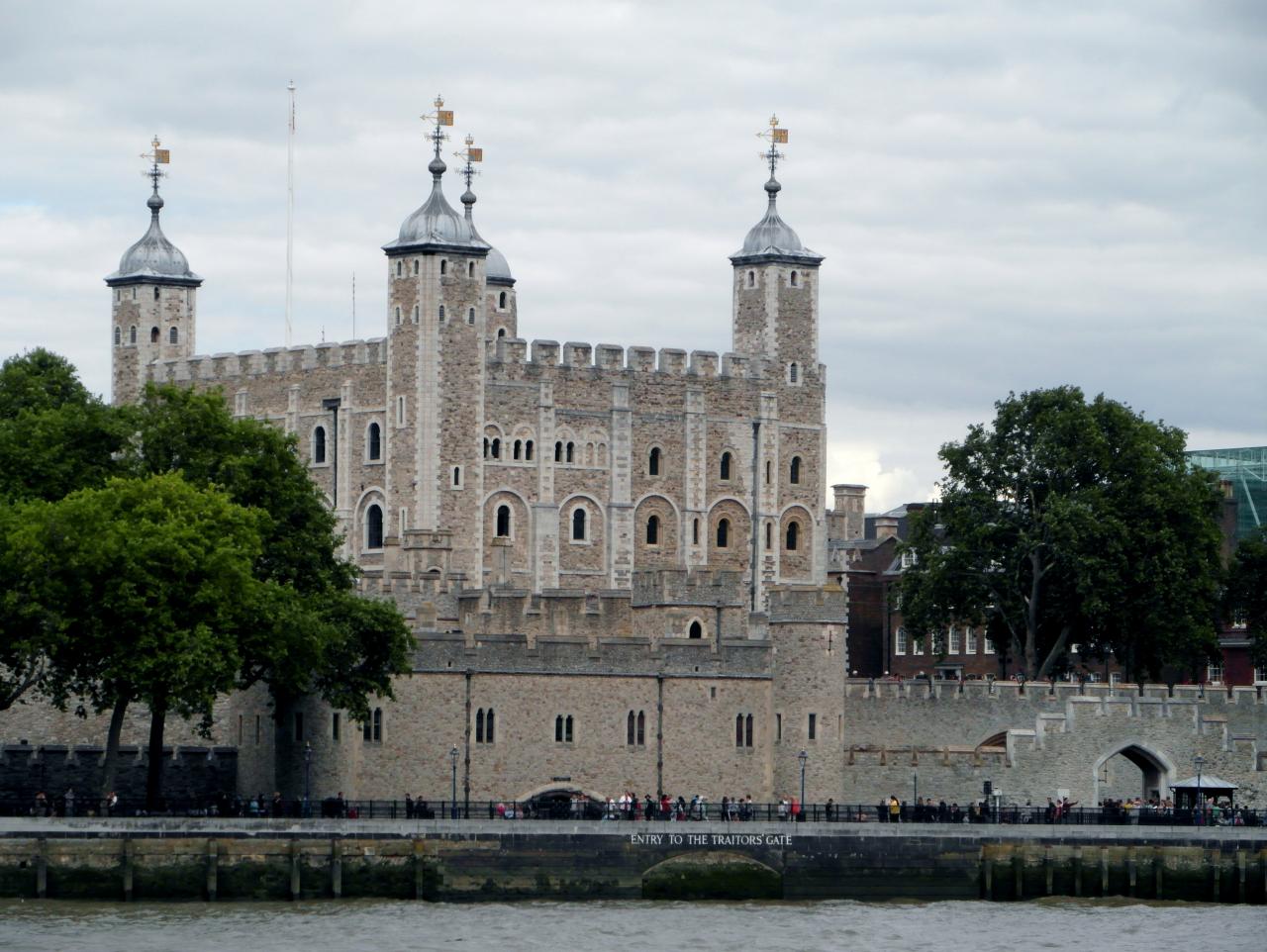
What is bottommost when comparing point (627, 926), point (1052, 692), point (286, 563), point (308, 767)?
point (627, 926)

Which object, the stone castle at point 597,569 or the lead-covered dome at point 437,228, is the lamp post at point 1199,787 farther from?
the lead-covered dome at point 437,228

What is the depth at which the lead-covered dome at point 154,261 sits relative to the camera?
115 m

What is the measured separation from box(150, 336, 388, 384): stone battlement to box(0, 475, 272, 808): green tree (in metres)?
32.3

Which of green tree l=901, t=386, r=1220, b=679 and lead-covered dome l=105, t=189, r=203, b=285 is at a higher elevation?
lead-covered dome l=105, t=189, r=203, b=285

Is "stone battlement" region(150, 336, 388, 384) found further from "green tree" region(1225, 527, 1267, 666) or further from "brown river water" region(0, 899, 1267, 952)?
"brown river water" region(0, 899, 1267, 952)

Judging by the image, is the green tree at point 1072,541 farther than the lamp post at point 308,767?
Yes

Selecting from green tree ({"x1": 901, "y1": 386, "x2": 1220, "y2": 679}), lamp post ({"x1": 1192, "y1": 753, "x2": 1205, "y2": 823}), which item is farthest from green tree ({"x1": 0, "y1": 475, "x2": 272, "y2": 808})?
green tree ({"x1": 901, "y1": 386, "x2": 1220, "y2": 679})

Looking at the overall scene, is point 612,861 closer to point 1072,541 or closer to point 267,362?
point 1072,541

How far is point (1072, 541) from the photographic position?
9675 centimetres

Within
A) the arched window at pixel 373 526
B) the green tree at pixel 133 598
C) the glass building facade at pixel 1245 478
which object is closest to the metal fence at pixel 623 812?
the green tree at pixel 133 598

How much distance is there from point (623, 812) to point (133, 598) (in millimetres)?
10863

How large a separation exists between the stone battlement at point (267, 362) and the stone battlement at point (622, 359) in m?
3.90

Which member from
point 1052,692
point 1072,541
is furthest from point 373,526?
point 1052,692

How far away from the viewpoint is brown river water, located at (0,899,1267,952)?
6525 centimetres
